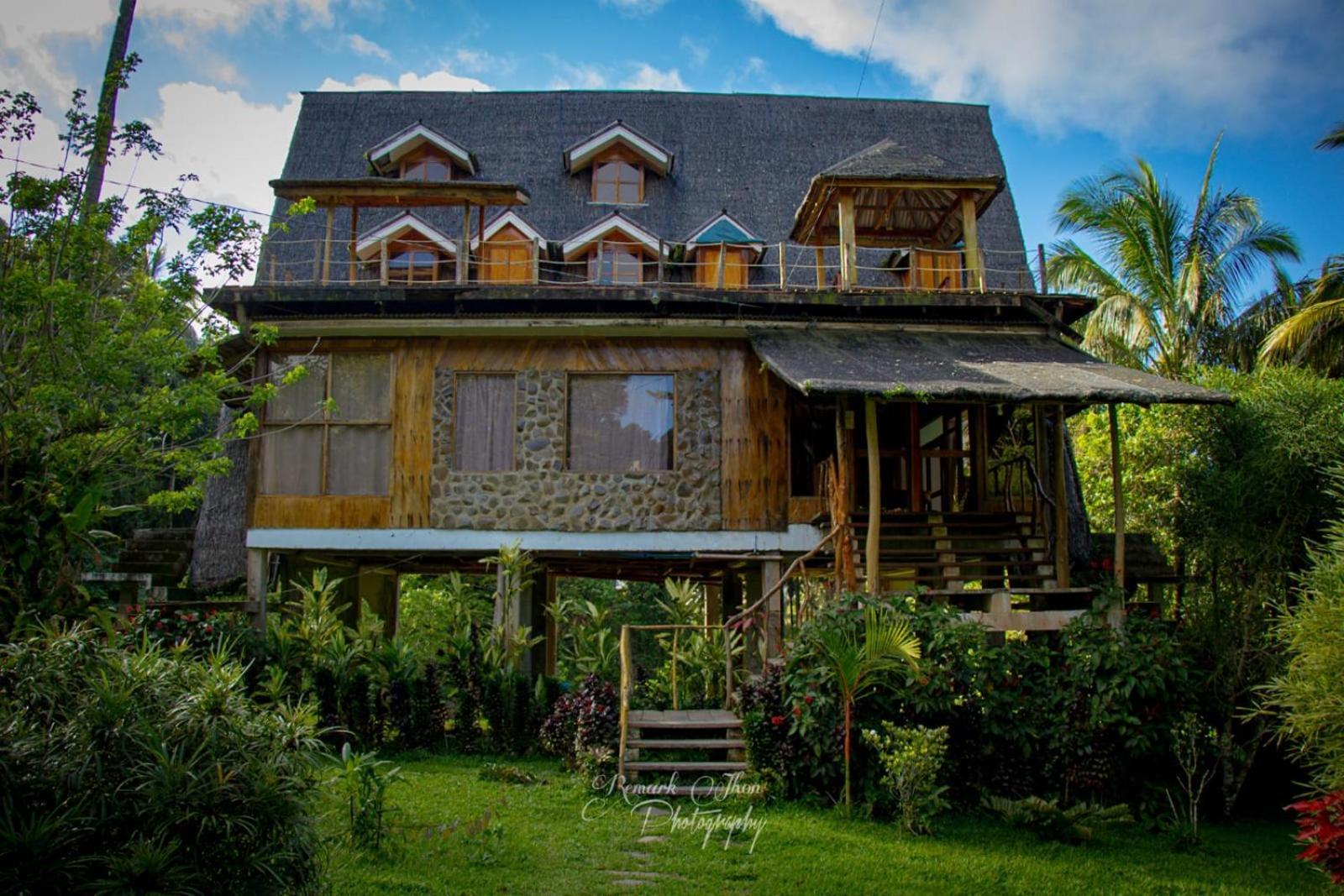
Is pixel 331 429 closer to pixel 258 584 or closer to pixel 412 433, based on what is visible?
pixel 412 433

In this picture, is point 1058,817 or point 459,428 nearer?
point 1058,817

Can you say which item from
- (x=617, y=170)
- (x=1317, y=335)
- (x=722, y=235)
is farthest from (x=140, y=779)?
(x=1317, y=335)

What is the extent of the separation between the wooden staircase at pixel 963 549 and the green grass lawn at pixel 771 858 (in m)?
3.00

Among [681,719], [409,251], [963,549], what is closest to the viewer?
[681,719]

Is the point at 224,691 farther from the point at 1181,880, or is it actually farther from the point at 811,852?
the point at 1181,880

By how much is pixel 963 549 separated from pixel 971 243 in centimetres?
405

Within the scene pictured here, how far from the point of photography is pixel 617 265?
15781 millimetres

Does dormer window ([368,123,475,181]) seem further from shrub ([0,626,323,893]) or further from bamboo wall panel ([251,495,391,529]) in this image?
shrub ([0,626,323,893])

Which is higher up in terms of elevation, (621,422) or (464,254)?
(464,254)

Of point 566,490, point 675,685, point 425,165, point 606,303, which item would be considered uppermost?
point 425,165

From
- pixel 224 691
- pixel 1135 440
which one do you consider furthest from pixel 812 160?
pixel 224 691

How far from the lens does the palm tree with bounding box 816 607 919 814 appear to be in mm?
9602

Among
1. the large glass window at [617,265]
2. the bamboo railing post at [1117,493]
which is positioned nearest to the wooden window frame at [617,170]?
the large glass window at [617,265]

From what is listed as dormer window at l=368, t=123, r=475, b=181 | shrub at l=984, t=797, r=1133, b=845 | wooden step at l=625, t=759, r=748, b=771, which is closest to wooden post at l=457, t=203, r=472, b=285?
dormer window at l=368, t=123, r=475, b=181
